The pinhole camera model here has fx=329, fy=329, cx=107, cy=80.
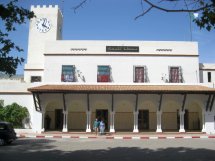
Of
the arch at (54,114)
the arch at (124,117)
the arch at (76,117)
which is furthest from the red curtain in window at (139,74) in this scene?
the arch at (54,114)

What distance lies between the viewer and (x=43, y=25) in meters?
39.2

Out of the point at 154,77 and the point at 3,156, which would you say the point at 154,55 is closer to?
the point at 154,77

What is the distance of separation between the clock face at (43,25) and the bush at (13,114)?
1167cm

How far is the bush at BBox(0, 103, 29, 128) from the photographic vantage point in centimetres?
3032

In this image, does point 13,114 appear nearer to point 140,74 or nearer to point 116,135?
point 116,135

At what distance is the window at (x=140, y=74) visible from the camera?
1315 inches

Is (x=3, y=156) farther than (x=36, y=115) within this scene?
No

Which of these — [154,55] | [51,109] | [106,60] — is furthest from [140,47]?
[51,109]

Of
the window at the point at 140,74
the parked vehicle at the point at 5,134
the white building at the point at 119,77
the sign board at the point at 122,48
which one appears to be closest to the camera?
the parked vehicle at the point at 5,134

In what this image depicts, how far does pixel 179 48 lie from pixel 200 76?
14.7 ft

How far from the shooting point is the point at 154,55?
111 feet

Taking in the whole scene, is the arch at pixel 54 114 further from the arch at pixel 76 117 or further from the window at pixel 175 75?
the window at pixel 175 75

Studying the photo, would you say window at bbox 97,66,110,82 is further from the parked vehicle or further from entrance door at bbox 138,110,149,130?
the parked vehicle

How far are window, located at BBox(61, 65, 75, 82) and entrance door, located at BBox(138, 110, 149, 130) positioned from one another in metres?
7.70
